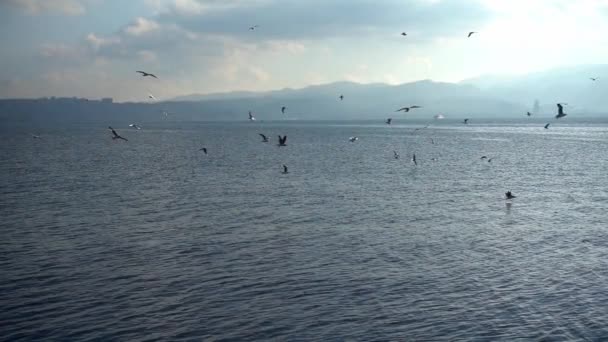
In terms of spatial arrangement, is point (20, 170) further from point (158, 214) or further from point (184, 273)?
point (184, 273)

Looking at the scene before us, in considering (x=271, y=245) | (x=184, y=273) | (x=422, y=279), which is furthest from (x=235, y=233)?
(x=422, y=279)

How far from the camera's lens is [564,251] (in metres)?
33.8

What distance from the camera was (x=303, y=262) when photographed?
3181 cm

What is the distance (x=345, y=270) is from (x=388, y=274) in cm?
235

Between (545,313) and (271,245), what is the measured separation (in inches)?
681

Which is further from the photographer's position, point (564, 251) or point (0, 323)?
point (564, 251)

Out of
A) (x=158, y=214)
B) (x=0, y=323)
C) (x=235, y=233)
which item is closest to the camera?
(x=0, y=323)

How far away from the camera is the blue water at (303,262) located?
22.9 meters

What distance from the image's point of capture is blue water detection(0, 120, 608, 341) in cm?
2291

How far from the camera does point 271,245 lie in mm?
35844

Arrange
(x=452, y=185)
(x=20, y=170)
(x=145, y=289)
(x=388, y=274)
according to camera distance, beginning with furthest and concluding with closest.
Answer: (x=20, y=170)
(x=452, y=185)
(x=388, y=274)
(x=145, y=289)

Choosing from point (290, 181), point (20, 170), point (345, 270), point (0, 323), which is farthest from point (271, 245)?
point (20, 170)

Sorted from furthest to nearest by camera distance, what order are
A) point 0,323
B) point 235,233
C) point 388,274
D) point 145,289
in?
point 235,233, point 388,274, point 145,289, point 0,323

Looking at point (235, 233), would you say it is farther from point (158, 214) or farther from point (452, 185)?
point (452, 185)
